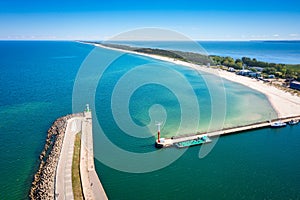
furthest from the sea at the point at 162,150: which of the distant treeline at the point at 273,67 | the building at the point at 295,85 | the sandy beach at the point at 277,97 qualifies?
the distant treeline at the point at 273,67

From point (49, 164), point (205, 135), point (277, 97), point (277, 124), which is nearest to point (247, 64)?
point (277, 97)

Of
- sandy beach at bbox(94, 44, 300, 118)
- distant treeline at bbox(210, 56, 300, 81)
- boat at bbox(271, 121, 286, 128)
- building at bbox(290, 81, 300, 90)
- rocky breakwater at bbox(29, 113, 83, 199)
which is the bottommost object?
rocky breakwater at bbox(29, 113, 83, 199)

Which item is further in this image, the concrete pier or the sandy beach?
the sandy beach

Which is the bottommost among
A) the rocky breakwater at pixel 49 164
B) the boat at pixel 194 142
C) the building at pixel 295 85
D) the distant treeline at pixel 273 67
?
the rocky breakwater at pixel 49 164

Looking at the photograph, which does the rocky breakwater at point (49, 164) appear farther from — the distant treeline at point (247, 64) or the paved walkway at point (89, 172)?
the distant treeline at point (247, 64)

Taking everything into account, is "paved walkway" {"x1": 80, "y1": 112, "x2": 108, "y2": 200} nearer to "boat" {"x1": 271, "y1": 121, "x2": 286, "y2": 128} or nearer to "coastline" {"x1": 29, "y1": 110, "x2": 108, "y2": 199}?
"coastline" {"x1": 29, "y1": 110, "x2": 108, "y2": 199}

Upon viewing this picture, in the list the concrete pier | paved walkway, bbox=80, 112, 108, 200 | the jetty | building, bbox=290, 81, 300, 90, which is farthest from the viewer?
building, bbox=290, 81, 300, 90

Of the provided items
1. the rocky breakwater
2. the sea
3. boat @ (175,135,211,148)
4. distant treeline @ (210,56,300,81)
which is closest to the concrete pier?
the rocky breakwater

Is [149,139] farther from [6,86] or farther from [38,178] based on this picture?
[6,86]

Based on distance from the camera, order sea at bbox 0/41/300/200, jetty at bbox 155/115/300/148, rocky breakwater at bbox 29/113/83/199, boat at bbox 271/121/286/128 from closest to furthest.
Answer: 1. rocky breakwater at bbox 29/113/83/199
2. sea at bbox 0/41/300/200
3. jetty at bbox 155/115/300/148
4. boat at bbox 271/121/286/128
